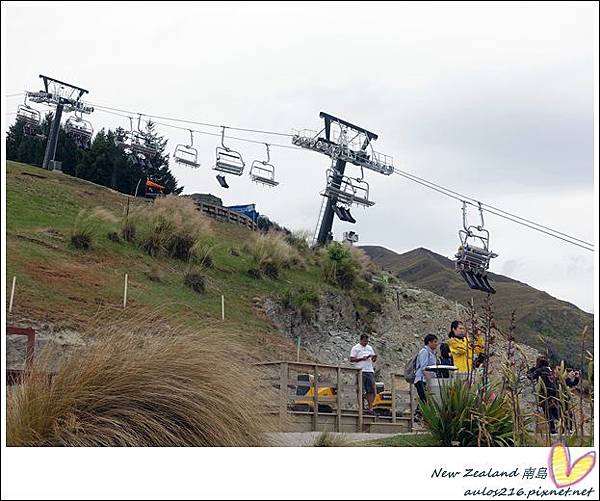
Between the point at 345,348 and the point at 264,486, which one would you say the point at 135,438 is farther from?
the point at 345,348

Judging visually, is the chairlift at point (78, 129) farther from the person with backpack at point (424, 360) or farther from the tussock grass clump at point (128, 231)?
the person with backpack at point (424, 360)

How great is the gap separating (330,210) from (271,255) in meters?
3.32

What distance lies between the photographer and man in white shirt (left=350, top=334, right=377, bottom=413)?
10.5m

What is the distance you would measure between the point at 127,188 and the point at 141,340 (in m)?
30.4

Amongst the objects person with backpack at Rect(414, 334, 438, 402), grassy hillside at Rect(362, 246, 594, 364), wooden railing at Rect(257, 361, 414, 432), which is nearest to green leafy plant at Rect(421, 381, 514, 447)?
wooden railing at Rect(257, 361, 414, 432)

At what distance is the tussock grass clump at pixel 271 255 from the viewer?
23.9 meters

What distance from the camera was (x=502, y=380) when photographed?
21.5 feet

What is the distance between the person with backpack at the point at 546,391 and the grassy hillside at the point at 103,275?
21.5 ft

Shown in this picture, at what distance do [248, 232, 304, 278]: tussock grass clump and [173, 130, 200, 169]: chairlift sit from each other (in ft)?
14.0

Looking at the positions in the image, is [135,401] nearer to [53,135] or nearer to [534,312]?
[534,312]

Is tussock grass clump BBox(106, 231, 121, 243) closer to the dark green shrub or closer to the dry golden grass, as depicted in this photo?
the dark green shrub

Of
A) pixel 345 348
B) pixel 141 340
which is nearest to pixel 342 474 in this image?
pixel 141 340

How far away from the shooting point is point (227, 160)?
1992cm

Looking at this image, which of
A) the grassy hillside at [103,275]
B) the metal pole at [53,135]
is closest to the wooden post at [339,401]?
the grassy hillside at [103,275]
